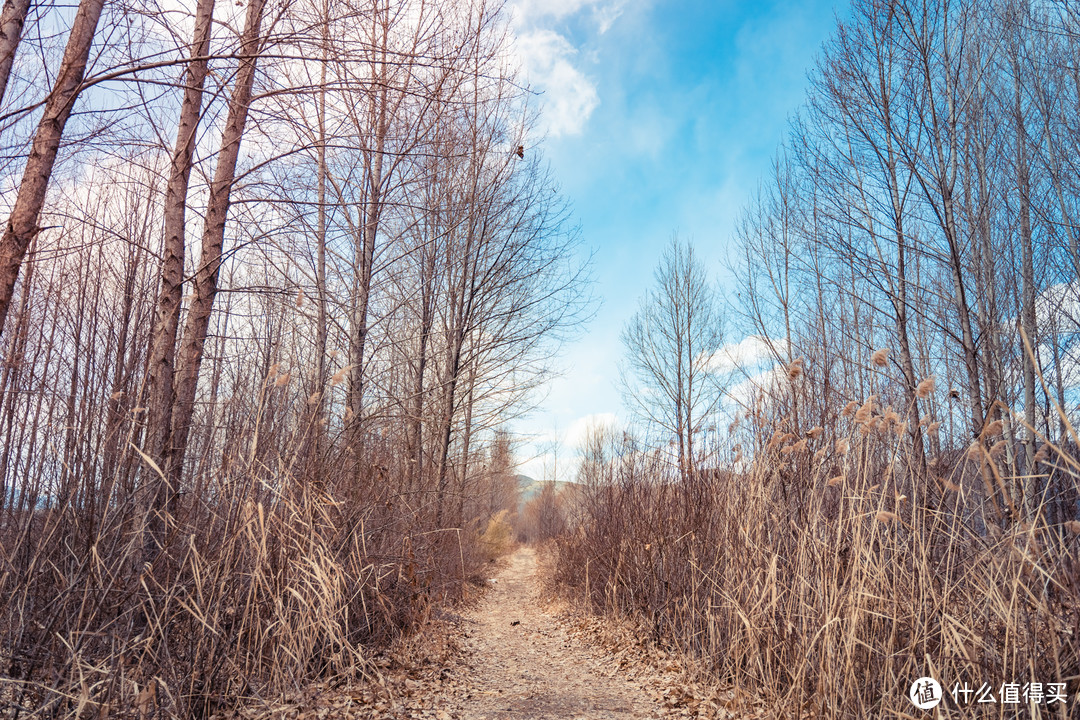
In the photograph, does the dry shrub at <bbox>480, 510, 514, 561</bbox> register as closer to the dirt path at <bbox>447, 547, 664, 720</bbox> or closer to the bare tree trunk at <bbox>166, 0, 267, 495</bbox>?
the dirt path at <bbox>447, 547, 664, 720</bbox>

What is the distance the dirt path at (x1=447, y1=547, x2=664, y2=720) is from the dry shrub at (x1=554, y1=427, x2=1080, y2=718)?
0.62 metres

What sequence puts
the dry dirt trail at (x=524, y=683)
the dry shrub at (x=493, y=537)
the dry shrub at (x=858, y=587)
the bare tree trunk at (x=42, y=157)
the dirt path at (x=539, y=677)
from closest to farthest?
the dry shrub at (x=858, y=587)
the bare tree trunk at (x=42, y=157)
the dry dirt trail at (x=524, y=683)
the dirt path at (x=539, y=677)
the dry shrub at (x=493, y=537)

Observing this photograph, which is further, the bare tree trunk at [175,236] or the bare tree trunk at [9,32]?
the bare tree trunk at [175,236]

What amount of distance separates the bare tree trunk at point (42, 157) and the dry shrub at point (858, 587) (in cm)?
443

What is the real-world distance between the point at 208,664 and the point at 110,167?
3.33 metres

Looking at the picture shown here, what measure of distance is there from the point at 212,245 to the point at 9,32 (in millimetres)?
1466

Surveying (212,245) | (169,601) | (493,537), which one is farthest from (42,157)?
(493,537)

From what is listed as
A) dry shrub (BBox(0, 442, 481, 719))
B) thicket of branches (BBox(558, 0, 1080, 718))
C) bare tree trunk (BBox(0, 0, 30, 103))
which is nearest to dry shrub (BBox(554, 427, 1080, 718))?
thicket of branches (BBox(558, 0, 1080, 718))

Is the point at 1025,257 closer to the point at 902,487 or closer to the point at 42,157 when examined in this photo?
the point at 902,487

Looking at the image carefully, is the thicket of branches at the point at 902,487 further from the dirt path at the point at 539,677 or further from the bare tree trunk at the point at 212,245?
the bare tree trunk at the point at 212,245

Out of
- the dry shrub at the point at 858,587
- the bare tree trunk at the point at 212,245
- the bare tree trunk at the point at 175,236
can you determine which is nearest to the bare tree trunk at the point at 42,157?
the bare tree trunk at the point at 175,236

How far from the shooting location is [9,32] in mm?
3273

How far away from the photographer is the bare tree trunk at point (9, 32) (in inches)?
127

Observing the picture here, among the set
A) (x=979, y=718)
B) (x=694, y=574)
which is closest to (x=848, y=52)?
(x=694, y=574)
